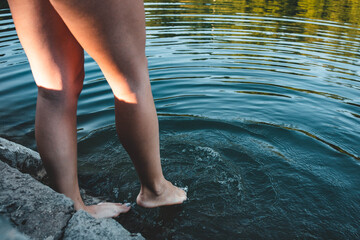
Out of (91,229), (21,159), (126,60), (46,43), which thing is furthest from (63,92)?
(21,159)

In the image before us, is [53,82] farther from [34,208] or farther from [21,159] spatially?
[21,159]

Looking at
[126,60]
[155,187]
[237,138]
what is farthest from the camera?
[237,138]

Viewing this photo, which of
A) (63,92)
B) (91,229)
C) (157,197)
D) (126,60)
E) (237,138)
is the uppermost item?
(126,60)

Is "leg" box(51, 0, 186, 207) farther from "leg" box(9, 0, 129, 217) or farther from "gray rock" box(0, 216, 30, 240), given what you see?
"gray rock" box(0, 216, 30, 240)

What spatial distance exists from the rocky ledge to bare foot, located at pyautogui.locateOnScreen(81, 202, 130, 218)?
32 cm

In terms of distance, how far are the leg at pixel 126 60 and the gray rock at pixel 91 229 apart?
0.99 feet

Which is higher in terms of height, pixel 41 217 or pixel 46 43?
pixel 46 43

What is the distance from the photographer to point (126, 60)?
1.08 m

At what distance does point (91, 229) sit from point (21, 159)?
38.1 inches

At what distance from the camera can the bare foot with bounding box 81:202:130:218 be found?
4.56ft

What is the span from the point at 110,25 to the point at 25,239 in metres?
0.78

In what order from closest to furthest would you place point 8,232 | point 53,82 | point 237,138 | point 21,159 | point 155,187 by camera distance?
point 8,232 → point 53,82 → point 155,187 → point 21,159 → point 237,138

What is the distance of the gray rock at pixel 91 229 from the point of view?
3.18 ft

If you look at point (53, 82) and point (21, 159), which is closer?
point (53, 82)
